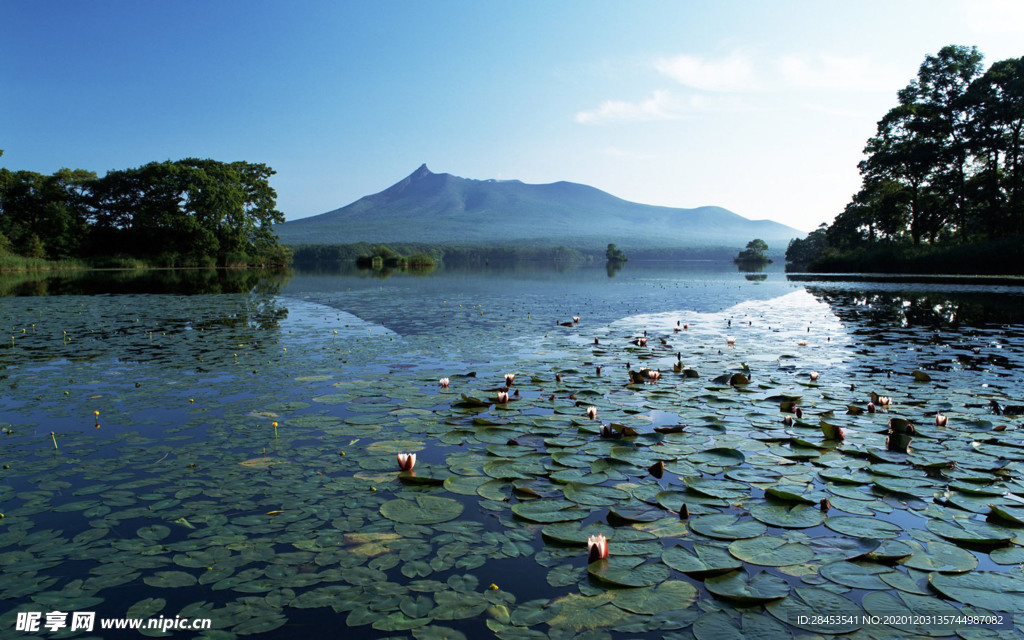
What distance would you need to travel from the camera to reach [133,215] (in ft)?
207

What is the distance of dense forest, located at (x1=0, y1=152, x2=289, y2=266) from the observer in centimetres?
5838

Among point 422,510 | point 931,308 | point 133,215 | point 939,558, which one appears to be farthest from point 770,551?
point 133,215

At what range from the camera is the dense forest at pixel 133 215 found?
58375 millimetres

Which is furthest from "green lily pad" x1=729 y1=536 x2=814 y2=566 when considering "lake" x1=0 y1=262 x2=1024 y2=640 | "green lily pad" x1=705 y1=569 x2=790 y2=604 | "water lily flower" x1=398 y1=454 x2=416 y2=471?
"water lily flower" x1=398 y1=454 x2=416 y2=471

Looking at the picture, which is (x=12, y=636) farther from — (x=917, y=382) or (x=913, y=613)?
(x=917, y=382)

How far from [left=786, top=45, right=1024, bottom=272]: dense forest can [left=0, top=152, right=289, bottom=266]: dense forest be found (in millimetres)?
65532

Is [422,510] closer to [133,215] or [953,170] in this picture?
[953,170]

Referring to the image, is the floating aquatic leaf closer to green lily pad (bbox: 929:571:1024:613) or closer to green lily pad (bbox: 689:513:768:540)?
green lily pad (bbox: 689:513:768:540)

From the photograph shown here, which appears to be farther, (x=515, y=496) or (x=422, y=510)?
(x=515, y=496)

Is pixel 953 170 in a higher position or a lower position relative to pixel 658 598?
higher

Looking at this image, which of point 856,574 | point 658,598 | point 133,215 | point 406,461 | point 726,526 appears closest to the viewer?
point 658,598

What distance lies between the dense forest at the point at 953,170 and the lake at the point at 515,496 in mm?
38771

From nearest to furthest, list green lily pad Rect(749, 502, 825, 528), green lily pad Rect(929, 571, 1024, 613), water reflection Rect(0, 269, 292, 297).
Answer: green lily pad Rect(929, 571, 1024, 613), green lily pad Rect(749, 502, 825, 528), water reflection Rect(0, 269, 292, 297)

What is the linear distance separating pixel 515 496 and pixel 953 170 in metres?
53.4
